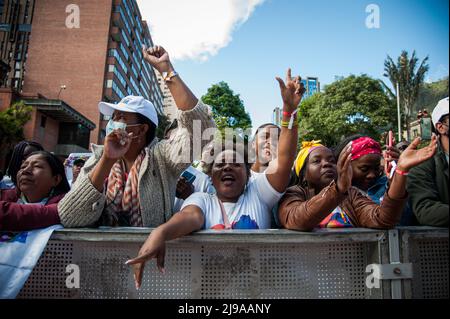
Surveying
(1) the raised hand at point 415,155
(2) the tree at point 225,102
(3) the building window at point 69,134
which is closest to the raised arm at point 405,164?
(1) the raised hand at point 415,155

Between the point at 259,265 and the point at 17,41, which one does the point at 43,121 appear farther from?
the point at 259,265

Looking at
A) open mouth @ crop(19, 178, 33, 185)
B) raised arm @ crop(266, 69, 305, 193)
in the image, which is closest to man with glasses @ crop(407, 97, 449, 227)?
raised arm @ crop(266, 69, 305, 193)

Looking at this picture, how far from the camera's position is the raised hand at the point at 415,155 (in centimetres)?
135

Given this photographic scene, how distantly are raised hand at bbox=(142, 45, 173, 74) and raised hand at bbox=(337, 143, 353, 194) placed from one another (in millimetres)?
1314

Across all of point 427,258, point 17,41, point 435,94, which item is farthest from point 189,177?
point 17,41

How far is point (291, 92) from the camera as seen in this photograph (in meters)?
1.66

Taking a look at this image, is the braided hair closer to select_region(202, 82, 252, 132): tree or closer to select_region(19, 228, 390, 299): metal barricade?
select_region(19, 228, 390, 299): metal barricade

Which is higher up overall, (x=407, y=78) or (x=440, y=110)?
(x=407, y=78)

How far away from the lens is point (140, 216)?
70.3 inches

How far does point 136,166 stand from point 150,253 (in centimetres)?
81
